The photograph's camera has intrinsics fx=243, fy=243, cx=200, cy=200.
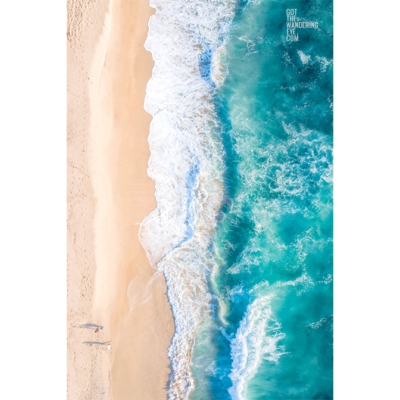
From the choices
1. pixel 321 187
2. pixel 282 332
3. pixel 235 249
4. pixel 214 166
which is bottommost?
pixel 282 332

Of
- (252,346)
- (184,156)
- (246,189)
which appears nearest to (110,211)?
(184,156)

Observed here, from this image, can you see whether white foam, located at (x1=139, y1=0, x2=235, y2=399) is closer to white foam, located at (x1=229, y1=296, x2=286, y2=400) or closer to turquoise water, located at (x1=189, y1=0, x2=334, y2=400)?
turquoise water, located at (x1=189, y1=0, x2=334, y2=400)

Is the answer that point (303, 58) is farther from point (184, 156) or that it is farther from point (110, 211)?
point (110, 211)

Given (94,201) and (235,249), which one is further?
(235,249)

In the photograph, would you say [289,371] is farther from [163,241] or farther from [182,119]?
[182,119]

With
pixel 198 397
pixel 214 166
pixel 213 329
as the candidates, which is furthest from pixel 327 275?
pixel 198 397

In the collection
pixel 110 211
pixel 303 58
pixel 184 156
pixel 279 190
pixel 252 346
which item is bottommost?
pixel 252 346

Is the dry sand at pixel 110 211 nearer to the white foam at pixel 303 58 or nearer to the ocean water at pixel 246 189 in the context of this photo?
the ocean water at pixel 246 189
